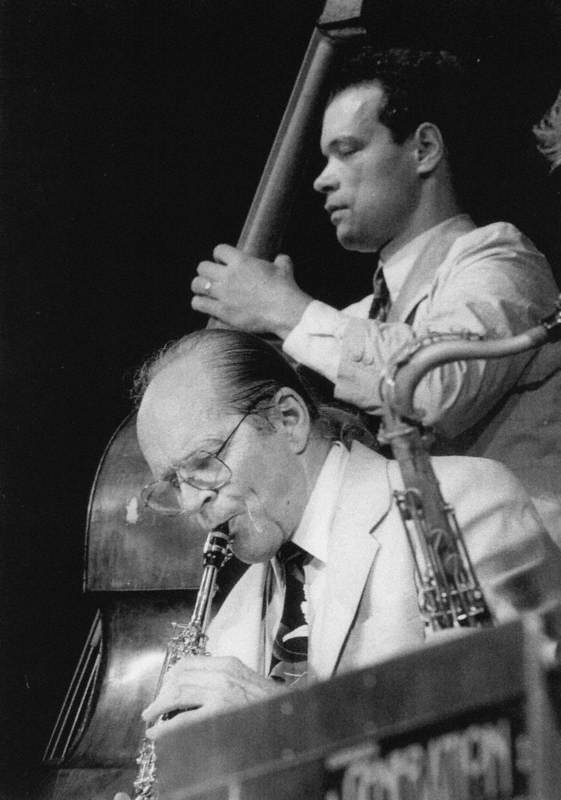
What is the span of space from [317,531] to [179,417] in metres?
0.28

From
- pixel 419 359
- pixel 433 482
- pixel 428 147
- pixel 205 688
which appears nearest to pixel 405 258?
pixel 428 147

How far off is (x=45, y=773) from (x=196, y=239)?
1014 mm

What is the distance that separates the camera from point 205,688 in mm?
1555

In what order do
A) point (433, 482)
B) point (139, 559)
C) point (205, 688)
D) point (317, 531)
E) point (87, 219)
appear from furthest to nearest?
point (87, 219) → point (139, 559) → point (317, 531) → point (205, 688) → point (433, 482)

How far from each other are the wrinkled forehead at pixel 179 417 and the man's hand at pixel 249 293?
132 millimetres

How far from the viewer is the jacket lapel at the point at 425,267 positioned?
73.9 inches

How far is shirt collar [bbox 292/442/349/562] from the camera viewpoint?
70.6 inches

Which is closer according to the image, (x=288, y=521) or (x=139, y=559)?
(x=288, y=521)

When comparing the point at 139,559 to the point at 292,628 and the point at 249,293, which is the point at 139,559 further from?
the point at 249,293

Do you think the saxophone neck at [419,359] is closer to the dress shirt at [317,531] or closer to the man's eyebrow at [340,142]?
the dress shirt at [317,531]

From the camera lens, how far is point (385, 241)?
6.43 feet

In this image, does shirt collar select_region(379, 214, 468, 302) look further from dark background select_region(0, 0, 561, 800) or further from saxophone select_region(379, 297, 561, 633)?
saxophone select_region(379, 297, 561, 633)

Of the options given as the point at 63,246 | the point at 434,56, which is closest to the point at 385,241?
the point at 434,56

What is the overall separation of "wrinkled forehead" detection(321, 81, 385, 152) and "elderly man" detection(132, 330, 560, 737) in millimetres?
384
